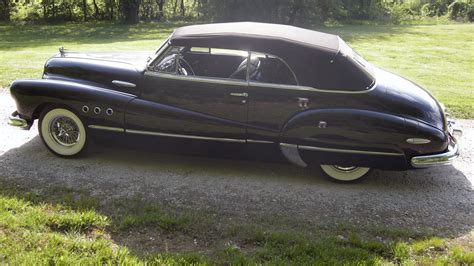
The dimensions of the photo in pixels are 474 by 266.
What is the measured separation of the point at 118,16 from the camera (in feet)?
105

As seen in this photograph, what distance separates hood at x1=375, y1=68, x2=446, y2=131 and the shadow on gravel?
2.69 ft

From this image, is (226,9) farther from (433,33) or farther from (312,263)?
(312,263)

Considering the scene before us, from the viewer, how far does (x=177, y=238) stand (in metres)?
3.86

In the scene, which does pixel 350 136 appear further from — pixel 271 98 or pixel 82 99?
pixel 82 99

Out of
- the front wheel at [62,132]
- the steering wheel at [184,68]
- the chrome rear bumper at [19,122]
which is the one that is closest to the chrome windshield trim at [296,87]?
the steering wheel at [184,68]

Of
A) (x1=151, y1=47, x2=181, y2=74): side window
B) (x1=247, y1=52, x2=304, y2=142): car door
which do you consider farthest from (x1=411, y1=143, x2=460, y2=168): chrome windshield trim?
(x1=151, y1=47, x2=181, y2=74): side window

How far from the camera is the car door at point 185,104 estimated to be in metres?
5.00

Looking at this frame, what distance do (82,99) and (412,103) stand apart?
3.70 m

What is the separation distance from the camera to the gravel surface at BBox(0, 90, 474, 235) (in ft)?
14.6

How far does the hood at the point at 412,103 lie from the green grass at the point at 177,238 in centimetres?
133

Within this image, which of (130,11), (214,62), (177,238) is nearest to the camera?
(177,238)

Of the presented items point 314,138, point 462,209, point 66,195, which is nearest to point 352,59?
point 314,138

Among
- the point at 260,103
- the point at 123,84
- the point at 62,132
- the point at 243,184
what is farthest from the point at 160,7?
the point at 243,184

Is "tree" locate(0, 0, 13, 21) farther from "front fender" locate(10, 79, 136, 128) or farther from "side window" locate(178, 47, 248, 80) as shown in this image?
"side window" locate(178, 47, 248, 80)
